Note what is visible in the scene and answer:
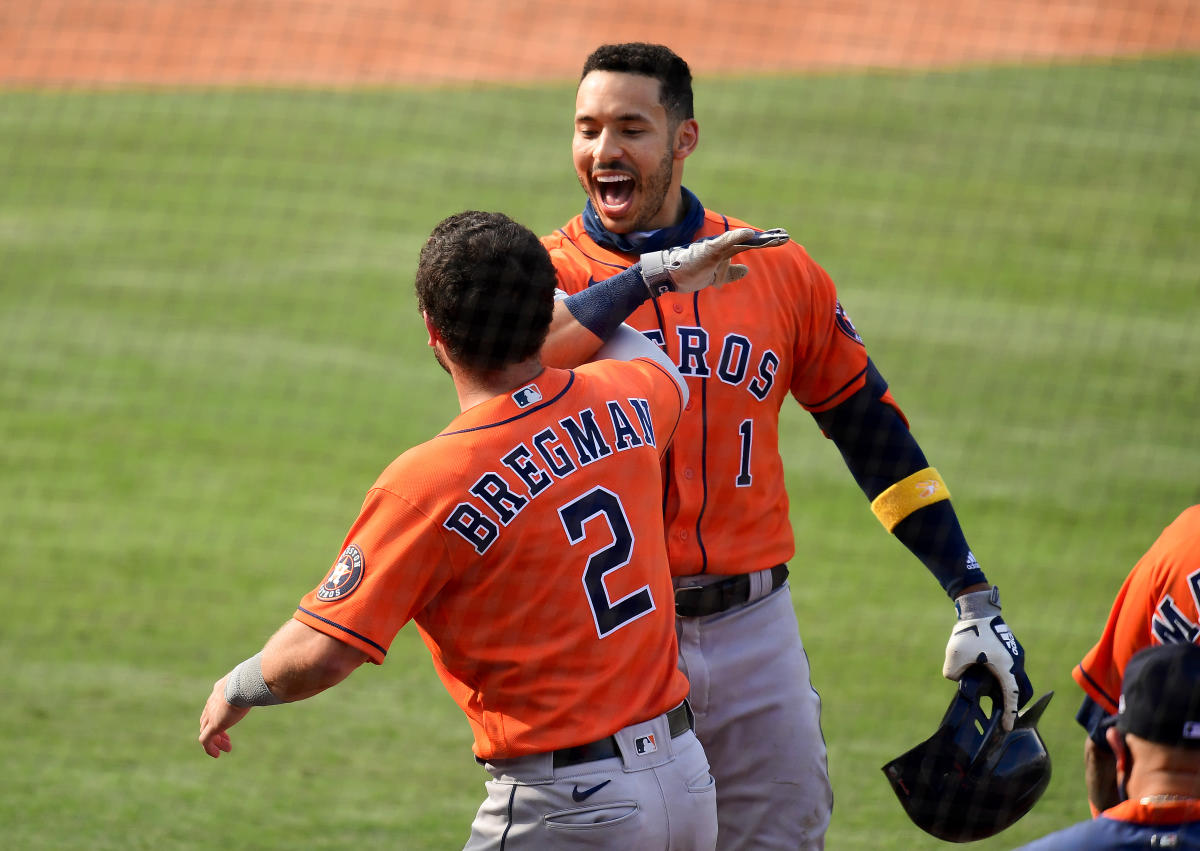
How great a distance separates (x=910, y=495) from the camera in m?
3.65

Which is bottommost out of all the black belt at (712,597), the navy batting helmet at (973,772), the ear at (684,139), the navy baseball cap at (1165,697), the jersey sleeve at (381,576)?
the navy batting helmet at (973,772)

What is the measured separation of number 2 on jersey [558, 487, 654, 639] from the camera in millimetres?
2752

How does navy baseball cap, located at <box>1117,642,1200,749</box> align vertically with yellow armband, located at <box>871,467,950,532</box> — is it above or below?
below

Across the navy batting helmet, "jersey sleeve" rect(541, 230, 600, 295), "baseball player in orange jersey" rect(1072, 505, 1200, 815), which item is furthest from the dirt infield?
"baseball player in orange jersey" rect(1072, 505, 1200, 815)

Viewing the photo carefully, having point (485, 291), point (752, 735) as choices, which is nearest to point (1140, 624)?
point (752, 735)

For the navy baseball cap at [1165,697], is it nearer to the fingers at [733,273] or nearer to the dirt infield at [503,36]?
the fingers at [733,273]

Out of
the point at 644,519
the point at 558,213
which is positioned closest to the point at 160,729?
the point at 644,519

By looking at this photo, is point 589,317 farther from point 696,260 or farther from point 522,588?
point 522,588

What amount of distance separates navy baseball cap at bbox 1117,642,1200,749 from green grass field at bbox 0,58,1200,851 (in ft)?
9.31

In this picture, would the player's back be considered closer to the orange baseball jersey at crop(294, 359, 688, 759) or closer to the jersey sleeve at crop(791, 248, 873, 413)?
the orange baseball jersey at crop(294, 359, 688, 759)

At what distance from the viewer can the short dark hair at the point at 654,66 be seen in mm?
3674

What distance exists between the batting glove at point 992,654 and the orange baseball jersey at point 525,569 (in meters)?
0.92

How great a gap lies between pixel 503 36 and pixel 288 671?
64.1 feet

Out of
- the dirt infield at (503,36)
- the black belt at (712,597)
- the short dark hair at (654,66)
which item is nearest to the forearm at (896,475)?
the black belt at (712,597)
